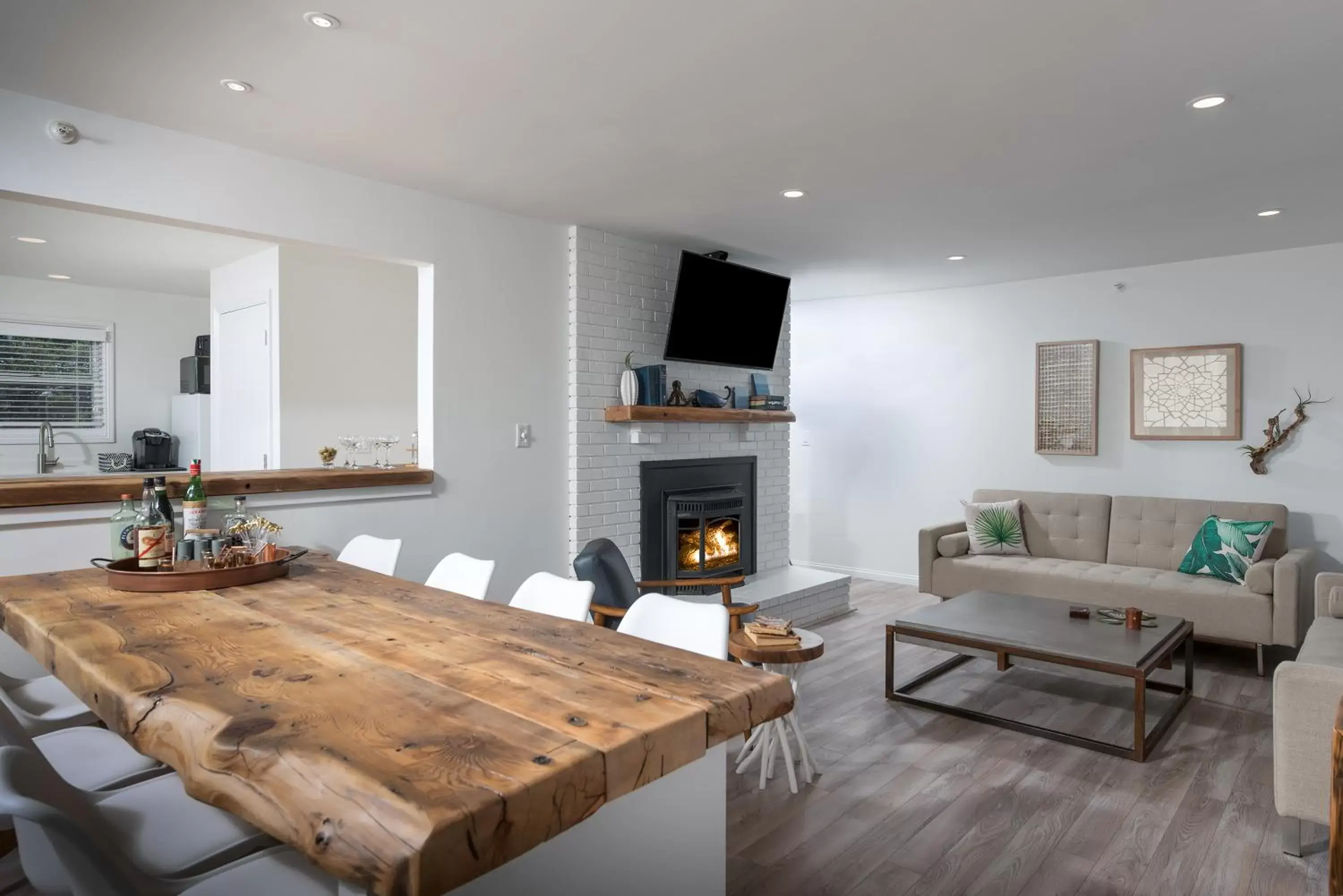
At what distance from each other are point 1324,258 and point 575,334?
176 inches

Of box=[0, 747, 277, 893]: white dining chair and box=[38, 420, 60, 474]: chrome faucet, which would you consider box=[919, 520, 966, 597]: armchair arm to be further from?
box=[38, 420, 60, 474]: chrome faucet

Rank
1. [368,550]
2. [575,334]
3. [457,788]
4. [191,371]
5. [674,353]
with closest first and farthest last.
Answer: [457,788] → [368,550] → [575,334] → [674,353] → [191,371]

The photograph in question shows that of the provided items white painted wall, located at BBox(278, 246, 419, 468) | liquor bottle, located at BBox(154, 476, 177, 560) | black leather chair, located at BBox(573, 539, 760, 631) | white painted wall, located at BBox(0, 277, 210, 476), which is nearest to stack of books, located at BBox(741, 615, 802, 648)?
black leather chair, located at BBox(573, 539, 760, 631)

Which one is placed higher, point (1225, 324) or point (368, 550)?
point (1225, 324)

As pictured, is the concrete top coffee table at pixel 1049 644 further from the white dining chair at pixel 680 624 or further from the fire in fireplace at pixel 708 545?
the white dining chair at pixel 680 624

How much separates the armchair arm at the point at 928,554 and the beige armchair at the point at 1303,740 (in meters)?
2.94

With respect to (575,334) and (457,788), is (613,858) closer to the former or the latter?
(457,788)

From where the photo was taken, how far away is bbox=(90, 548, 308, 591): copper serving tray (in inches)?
86.7

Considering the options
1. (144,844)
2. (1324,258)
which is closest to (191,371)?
(144,844)

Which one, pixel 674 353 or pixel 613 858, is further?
pixel 674 353

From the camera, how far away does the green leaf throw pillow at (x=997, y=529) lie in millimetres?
5395

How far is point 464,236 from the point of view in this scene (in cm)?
402

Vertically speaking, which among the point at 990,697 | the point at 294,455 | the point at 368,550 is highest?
the point at 294,455

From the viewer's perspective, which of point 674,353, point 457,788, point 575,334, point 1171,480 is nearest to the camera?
point 457,788
